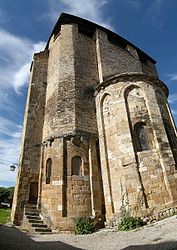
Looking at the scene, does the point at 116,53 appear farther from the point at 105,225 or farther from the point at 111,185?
the point at 105,225

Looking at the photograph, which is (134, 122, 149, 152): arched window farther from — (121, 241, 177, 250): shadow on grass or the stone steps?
the stone steps

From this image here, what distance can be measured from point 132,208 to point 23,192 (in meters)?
5.91

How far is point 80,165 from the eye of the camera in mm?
11078

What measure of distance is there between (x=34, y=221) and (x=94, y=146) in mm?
4890

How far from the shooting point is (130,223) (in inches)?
310

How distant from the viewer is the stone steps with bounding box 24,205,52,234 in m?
9.16

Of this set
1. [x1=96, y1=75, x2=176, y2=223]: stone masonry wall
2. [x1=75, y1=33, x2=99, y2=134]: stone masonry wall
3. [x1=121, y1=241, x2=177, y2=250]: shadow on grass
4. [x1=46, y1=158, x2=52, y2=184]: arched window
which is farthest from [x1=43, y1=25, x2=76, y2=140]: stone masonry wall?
[x1=121, y1=241, x2=177, y2=250]: shadow on grass

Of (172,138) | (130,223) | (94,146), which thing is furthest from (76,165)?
(172,138)

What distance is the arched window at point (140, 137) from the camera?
401 inches

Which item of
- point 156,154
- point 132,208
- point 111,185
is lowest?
point 132,208

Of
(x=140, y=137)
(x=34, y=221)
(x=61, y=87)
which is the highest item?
(x=61, y=87)

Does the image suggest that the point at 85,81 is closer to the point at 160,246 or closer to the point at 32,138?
the point at 32,138

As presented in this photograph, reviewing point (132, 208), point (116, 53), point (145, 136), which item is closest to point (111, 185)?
point (132, 208)

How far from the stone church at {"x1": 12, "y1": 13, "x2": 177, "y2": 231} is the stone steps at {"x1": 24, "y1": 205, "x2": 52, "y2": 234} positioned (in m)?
0.26
